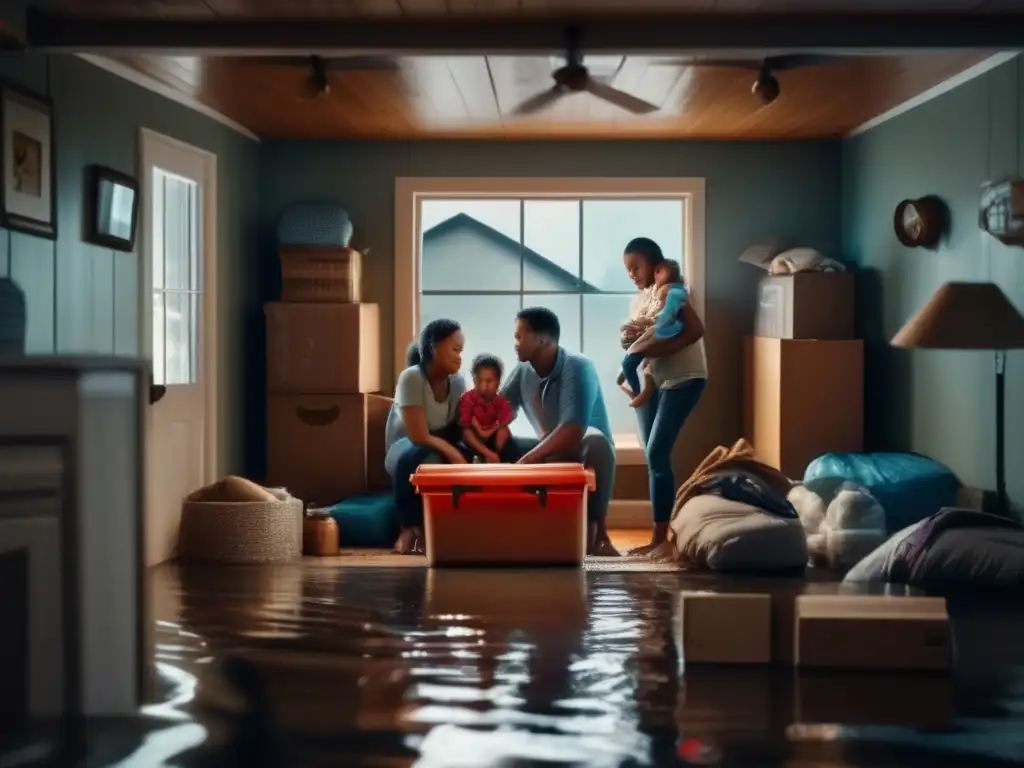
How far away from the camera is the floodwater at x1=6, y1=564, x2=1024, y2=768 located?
8.31 ft

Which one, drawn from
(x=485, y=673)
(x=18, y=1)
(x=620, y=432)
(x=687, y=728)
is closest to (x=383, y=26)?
(x=18, y=1)

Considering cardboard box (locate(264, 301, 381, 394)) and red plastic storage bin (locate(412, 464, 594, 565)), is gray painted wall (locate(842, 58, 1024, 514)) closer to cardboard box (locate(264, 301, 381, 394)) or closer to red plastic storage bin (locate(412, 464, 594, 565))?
red plastic storage bin (locate(412, 464, 594, 565))

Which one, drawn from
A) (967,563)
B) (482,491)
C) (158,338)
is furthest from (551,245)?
(967,563)

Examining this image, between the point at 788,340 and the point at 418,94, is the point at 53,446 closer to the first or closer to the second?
the point at 418,94

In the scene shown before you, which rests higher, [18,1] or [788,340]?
[18,1]

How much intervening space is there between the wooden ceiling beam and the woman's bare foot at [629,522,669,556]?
245 cm

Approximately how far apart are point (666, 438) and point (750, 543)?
193cm

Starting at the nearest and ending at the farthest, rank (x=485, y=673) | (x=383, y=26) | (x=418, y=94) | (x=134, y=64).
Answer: (x=485, y=673), (x=383, y=26), (x=134, y=64), (x=418, y=94)

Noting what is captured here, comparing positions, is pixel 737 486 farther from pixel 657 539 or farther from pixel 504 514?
pixel 657 539

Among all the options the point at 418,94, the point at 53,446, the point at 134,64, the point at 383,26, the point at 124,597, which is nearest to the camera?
the point at 53,446

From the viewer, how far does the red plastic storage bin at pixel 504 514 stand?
5.28 meters

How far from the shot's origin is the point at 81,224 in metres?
5.54

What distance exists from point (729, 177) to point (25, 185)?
14.1 feet

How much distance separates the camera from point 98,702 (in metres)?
2.76
